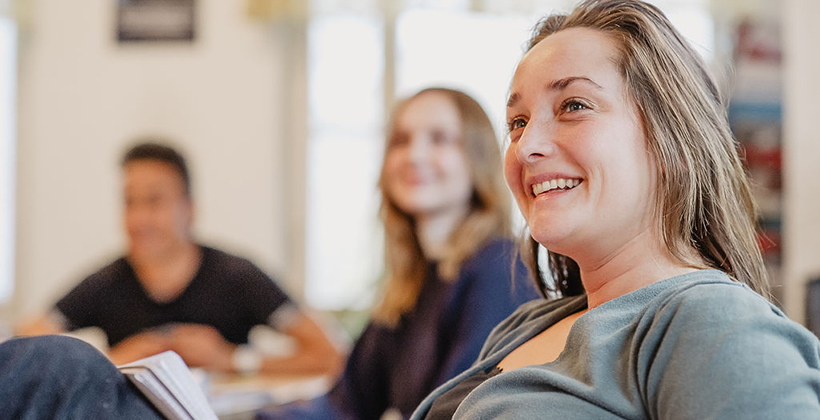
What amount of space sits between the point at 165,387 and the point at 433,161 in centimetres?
115

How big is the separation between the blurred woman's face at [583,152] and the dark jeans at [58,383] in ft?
1.81

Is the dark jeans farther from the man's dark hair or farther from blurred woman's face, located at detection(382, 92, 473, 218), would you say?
the man's dark hair

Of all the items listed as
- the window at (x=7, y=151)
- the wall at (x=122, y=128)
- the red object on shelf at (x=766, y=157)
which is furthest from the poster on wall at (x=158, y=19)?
the red object on shelf at (x=766, y=157)

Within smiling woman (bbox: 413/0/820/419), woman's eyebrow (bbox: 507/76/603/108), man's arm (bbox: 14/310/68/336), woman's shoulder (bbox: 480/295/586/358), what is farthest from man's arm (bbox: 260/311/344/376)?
woman's eyebrow (bbox: 507/76/603/108)

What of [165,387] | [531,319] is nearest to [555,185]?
[531,319]

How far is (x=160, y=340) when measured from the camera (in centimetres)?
240

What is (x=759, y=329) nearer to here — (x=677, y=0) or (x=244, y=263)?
(x=244, y=263)

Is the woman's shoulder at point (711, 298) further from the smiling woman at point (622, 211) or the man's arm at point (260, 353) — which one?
the man's arm at point (260, 353)

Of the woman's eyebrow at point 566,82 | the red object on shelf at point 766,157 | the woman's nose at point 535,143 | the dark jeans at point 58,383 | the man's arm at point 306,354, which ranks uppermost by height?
the woman's eyebrow at point 566,82

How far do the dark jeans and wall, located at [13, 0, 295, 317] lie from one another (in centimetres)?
293

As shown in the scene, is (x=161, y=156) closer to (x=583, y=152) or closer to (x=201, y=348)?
(x=201, y=348)

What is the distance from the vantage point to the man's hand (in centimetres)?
243

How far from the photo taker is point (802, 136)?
12.0 feet

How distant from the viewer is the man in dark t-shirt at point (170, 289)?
2.66 metres
